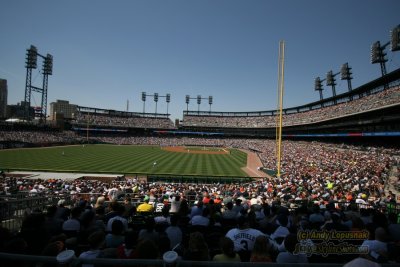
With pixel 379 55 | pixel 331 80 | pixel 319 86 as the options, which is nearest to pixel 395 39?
pixel 379 55

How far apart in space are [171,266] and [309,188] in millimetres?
19429

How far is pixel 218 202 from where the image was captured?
35.8ft

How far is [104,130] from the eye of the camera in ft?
344

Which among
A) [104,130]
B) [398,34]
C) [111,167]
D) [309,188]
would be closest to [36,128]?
[104,130]

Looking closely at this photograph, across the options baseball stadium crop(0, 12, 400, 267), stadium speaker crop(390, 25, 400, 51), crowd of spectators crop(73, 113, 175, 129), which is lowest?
baseball stadium crop(0, 12, 400, 267)

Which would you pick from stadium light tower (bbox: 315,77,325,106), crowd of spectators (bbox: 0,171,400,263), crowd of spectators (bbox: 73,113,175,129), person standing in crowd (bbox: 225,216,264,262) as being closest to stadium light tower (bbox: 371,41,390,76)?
stadium light tower (bbox: 315,77,325,106)

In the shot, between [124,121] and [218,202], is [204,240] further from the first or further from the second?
[124,121]

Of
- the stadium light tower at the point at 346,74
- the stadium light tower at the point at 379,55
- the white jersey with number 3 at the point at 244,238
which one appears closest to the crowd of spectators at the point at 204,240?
the white jersey with number 3 at the point at 244,238

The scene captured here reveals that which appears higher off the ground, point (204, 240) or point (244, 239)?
point (204, 240)

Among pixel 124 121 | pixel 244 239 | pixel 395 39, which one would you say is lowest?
pixel 244 239

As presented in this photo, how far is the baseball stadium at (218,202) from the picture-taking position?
152 inches

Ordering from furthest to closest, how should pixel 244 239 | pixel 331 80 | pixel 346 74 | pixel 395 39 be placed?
1. pixel 331 80
2. pixel 346 74
3. pixel 395 39
4. pixel 244 239

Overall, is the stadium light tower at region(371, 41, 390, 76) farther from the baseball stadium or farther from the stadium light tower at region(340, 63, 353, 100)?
the stadium light tower at region(340, 63, 353, 100)

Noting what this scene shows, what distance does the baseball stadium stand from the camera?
387cm
